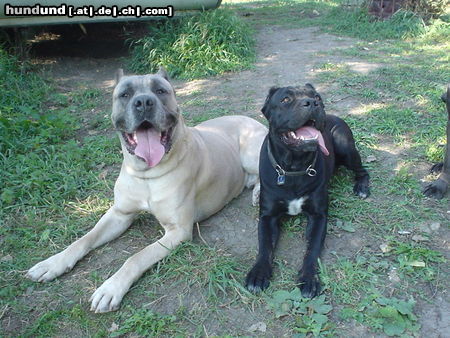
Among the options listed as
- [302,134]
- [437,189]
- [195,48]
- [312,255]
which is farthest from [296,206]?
[195,48]

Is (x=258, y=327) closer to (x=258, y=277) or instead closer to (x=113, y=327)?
(x=258, y=277)

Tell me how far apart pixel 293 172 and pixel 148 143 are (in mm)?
1024

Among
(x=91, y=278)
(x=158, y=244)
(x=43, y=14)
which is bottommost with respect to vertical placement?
(x=91, y=278)

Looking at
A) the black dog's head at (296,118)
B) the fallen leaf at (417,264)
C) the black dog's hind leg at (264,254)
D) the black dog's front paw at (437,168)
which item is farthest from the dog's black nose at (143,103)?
the black dog's front paw at (437,168)

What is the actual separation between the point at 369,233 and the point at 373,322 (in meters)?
0.91

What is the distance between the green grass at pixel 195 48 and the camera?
6.87m

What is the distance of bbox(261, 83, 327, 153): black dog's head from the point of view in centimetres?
281

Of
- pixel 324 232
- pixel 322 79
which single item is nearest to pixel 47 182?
pixel 324 232

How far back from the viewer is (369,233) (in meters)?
3.12

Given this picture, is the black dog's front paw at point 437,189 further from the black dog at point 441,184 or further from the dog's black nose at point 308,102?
the dog's black nose at point 308,102

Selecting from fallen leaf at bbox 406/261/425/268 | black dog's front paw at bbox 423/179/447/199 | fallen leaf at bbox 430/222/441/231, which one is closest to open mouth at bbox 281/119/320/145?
fallen leaf at bbox 406/261/425/268

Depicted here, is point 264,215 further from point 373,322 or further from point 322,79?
point 322,79

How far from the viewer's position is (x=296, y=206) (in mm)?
3090

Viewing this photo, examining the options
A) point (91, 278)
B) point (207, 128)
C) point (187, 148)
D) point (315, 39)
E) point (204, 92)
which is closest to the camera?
point (91, 278)
